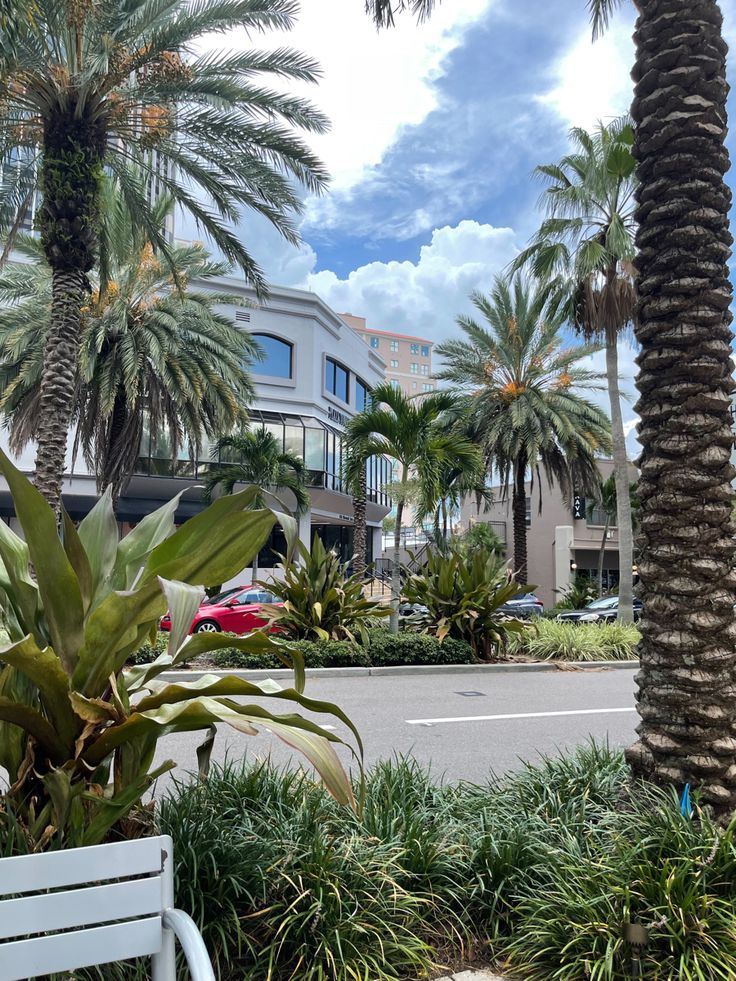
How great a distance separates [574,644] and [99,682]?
13.6 m

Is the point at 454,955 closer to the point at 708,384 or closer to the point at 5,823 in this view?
the point at 5,823

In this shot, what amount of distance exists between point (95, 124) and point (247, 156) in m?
2.53

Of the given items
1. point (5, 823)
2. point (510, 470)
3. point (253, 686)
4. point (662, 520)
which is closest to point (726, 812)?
point (662, 520)

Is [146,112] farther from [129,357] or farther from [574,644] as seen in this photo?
[574,644]

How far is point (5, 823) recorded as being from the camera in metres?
2.69

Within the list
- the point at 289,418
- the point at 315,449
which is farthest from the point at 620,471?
the point at 289,418

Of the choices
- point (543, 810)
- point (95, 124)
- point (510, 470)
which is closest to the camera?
point (543, 810)

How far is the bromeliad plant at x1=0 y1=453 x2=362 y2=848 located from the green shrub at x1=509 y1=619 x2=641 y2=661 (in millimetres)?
12663

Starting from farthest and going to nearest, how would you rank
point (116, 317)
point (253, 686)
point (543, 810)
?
point (116, 317), point (543, 810), point (253, 686)

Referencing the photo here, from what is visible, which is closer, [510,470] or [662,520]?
[662,520]

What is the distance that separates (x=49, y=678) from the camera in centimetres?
253

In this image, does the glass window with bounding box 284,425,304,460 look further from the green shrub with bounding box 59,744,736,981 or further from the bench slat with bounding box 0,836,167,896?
the bench slat with bounding box 0,836,167,896

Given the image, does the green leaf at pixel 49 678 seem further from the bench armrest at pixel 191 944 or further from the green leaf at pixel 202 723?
the bench armrest at pixel 191 944

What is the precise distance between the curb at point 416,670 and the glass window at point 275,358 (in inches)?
988
